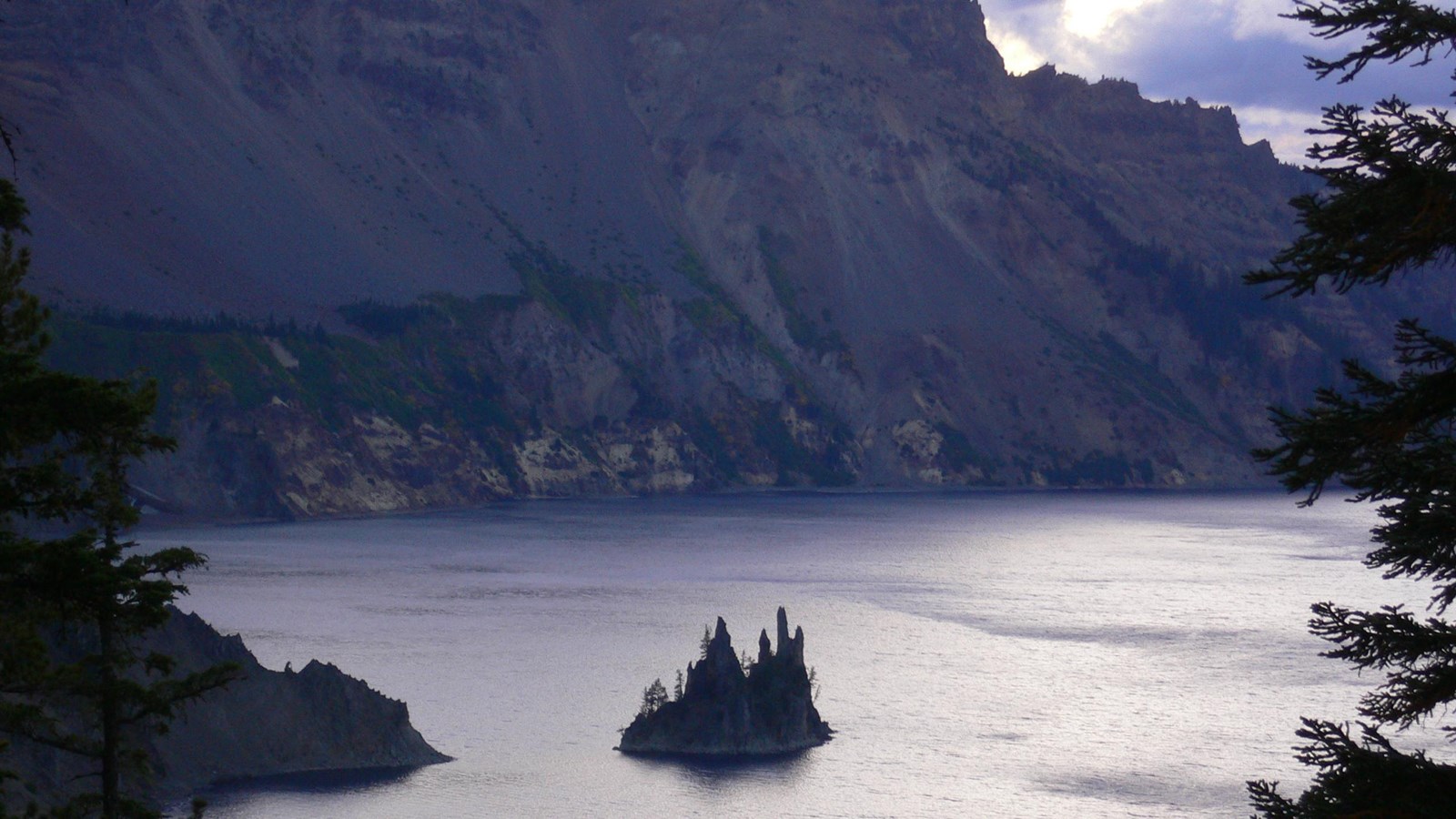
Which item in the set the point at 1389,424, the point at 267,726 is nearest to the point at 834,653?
the point at 267,726

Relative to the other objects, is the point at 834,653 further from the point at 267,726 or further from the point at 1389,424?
the point at 1389,424

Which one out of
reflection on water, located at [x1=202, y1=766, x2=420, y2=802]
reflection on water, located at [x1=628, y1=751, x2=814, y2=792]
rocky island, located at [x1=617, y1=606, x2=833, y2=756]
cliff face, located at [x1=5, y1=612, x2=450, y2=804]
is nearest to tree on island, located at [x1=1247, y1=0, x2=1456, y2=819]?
cliff face, located at [x1=5, y1=612, x2=450, y2=804]

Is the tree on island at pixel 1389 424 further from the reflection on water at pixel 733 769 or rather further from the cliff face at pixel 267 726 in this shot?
the reflection on water at pixel 733 769

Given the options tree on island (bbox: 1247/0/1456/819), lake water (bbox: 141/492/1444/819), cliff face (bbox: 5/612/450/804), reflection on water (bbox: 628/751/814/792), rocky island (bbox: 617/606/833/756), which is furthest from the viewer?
rocky island (bbox: 617/606/833/756)

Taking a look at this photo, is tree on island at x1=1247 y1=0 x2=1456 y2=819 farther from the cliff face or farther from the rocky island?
the rocky island

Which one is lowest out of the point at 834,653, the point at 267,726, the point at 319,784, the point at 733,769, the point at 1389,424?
the point at 733,769
